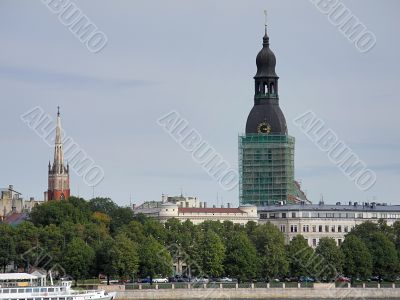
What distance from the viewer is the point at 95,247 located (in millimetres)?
141625

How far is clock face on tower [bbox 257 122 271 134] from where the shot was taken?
196750 millimetres

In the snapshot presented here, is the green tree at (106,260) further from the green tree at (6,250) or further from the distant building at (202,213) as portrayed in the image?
the distant building at (202,213)

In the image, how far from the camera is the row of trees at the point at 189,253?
136000mm

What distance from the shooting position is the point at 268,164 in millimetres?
195250

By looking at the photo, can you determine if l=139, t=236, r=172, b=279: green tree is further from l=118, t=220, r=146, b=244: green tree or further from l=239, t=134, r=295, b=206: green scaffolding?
l=239, t=134, r=295, b=206: green scaffolding

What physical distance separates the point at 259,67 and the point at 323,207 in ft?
64.9

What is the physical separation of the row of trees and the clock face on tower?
35.7 m

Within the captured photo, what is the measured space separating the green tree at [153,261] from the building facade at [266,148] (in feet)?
188

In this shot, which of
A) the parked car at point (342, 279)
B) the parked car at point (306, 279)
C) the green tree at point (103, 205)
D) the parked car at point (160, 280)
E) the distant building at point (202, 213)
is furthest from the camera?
the green tree at point (103, 205)

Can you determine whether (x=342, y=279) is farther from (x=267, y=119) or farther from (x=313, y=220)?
(x=267, y=119)

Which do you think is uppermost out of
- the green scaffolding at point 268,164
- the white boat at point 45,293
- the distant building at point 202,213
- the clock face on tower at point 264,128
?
the clock face on tower at point 264,128

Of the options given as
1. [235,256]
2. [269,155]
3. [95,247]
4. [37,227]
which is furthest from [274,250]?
[269,155]

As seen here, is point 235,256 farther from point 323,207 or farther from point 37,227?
point 323,207

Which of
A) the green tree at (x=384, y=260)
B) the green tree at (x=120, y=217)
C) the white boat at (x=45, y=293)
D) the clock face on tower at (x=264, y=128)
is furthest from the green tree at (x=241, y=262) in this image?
the clock face on tower at (x=264, y=128)
